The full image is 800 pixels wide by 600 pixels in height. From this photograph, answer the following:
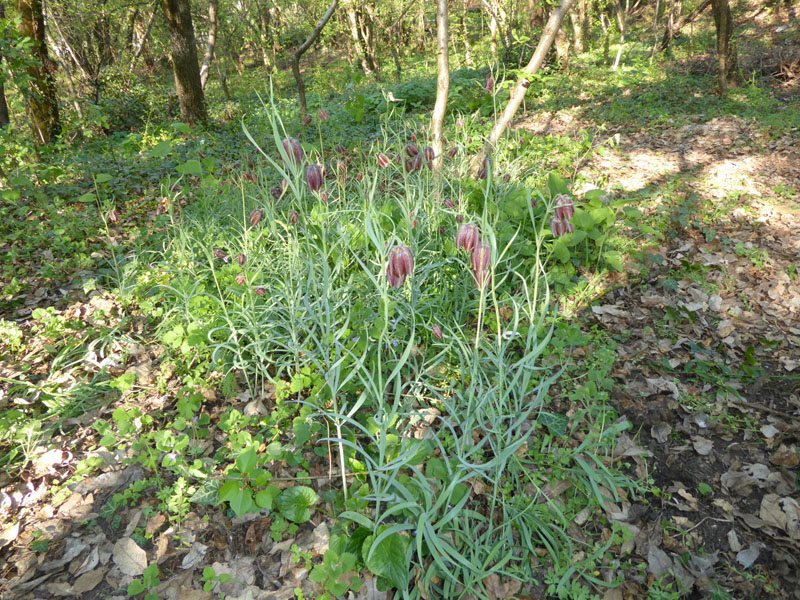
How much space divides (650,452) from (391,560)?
1.07m

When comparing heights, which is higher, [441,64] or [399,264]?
[441,64]

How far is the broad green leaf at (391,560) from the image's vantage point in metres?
1.33

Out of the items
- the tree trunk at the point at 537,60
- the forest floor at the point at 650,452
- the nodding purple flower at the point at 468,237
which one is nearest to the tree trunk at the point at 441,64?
the tree trunk at the point at 537,60

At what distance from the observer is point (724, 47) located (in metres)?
5.36

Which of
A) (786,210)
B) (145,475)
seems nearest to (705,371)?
(786,210)

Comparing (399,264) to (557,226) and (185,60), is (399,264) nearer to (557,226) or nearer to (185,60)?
(557,226)

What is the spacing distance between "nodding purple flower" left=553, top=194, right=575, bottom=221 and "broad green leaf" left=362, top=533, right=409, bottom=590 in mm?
1156

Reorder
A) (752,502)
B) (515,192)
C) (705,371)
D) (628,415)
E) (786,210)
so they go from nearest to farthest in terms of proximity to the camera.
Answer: (752,502) < (628,415) < (705,371) < (515,192) < (786,210)

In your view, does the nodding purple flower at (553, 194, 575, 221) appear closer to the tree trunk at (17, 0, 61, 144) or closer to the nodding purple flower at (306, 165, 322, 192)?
the nodding purple flower at (306, 165, 322, 192)

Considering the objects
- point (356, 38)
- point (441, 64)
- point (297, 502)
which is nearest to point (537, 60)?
point (441, 64)

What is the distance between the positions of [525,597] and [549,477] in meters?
0.41

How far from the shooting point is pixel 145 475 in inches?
69.9

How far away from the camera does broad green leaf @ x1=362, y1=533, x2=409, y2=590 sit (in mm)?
1332

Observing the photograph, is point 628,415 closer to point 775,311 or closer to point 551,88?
point 775,311
